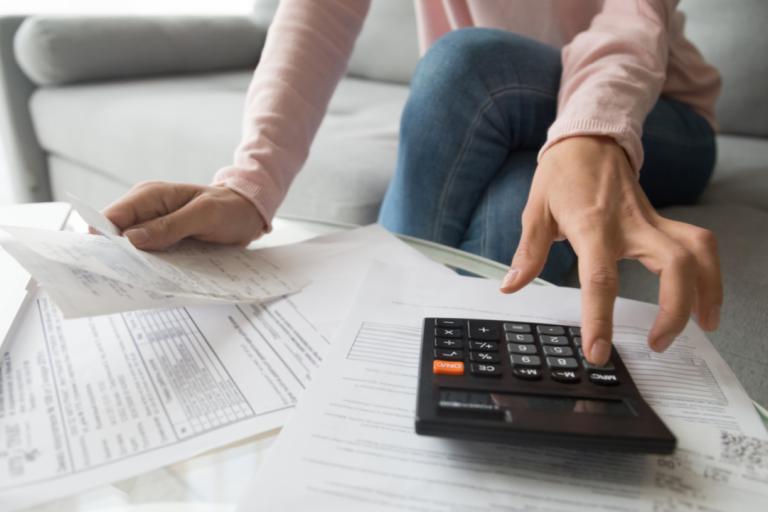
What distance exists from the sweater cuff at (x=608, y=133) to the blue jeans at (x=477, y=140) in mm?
126

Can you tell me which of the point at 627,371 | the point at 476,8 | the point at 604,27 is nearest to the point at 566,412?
the point at 627,371

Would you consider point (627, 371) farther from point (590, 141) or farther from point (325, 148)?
point (325, 148)

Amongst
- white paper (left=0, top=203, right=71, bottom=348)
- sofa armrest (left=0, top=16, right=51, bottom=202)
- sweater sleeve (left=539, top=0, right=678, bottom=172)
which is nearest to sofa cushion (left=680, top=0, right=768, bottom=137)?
sweater sleeve (left=539, top=0, right=678, bottom=172)

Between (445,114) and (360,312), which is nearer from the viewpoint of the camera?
(360,312)

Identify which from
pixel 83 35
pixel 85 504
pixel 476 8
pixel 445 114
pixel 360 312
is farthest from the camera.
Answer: pixel 83 35

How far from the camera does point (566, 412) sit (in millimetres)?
266

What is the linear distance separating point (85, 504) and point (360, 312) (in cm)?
19

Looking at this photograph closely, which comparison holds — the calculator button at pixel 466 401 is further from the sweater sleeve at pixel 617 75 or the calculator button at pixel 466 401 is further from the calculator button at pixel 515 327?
the sweater sleeve at pixel 617 75

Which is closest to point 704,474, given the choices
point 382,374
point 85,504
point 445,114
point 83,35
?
→ point 382,374

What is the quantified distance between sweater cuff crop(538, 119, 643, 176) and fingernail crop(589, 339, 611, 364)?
0.19 meters

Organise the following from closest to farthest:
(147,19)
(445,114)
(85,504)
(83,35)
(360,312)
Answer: (85,504) → (360,312) → (445,114) → (83,35) → (147,19)

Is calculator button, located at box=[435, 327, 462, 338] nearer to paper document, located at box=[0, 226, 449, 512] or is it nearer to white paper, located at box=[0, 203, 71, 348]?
paper document, located at box=[0, 226, 449, 512]

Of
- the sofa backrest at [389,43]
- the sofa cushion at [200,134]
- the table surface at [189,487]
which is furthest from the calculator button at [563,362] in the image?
the sofa backrest at [389,43]

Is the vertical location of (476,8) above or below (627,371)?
above
